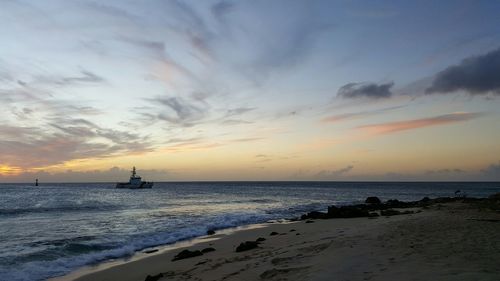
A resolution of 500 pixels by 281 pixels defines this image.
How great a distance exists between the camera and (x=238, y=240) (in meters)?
19.3

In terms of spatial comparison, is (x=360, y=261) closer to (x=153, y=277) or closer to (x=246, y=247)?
(x=153, y=277)

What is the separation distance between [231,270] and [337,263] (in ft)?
10.5

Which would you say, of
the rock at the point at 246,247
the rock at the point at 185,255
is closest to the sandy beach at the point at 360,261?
the rock at the point at 246,247

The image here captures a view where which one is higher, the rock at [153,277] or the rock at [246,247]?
the rock at [246,247]

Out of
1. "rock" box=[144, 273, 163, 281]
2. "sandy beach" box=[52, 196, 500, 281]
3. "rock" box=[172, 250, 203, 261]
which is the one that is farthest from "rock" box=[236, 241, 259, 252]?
"rock" box=[144, 273, 163, 281]

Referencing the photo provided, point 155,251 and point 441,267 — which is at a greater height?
point 441,267

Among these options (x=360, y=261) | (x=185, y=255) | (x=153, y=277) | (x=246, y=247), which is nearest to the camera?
(x=360, y=261)

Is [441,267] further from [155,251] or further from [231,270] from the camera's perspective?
[155,251]

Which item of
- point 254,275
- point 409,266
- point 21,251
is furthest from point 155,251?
point 409,266

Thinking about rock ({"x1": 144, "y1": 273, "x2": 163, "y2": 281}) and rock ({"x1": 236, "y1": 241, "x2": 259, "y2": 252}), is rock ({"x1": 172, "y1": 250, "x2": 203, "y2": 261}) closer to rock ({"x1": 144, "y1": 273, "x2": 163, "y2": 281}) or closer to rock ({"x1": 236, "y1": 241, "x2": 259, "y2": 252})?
rock ({"x1": 236, "y1": 241, "x2": 259, "y2": 252})

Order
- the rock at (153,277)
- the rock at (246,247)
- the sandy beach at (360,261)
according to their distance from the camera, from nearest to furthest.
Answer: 1. the sandy beach at (360,261)
2. the rock at (153,277)
3. the rock at (246,247)

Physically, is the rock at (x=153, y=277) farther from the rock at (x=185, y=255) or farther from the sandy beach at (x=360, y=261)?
the rock at (x=185, y=255)

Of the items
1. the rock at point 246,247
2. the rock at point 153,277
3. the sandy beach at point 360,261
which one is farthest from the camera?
the rock at point 246,247

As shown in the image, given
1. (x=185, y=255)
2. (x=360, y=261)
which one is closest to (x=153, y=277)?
(x=185, y=255)
